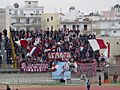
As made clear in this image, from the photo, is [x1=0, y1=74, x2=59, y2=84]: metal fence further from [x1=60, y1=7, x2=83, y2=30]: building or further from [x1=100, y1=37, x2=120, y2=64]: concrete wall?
[x1=60, y1=7, x2=83, y2=30]: building

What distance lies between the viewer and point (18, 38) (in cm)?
4994

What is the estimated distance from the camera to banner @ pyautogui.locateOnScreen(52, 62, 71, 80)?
4244 centimetres

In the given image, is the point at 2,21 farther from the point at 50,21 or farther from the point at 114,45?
the point at 114,45

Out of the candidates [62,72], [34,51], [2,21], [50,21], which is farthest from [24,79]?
[50,21]

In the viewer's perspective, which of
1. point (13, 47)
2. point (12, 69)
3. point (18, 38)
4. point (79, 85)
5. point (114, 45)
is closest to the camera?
point (79, 85)

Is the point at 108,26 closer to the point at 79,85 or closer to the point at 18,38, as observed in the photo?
the point at 18,38

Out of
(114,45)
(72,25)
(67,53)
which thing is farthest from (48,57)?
(72,25)

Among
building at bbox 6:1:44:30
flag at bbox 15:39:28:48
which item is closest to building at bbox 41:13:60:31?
building at bbox 6:1:44:30

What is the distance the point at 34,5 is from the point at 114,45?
26903 millimetres

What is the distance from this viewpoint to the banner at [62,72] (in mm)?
42438

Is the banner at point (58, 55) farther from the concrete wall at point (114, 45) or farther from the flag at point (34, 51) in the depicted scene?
the concrete wall at point (114, 45)

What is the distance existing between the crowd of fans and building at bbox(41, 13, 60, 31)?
811 inches

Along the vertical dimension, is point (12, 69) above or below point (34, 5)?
below

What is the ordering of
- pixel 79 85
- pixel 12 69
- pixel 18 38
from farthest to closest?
pixel 18 38
pixel 12 69
pixel 79 85
